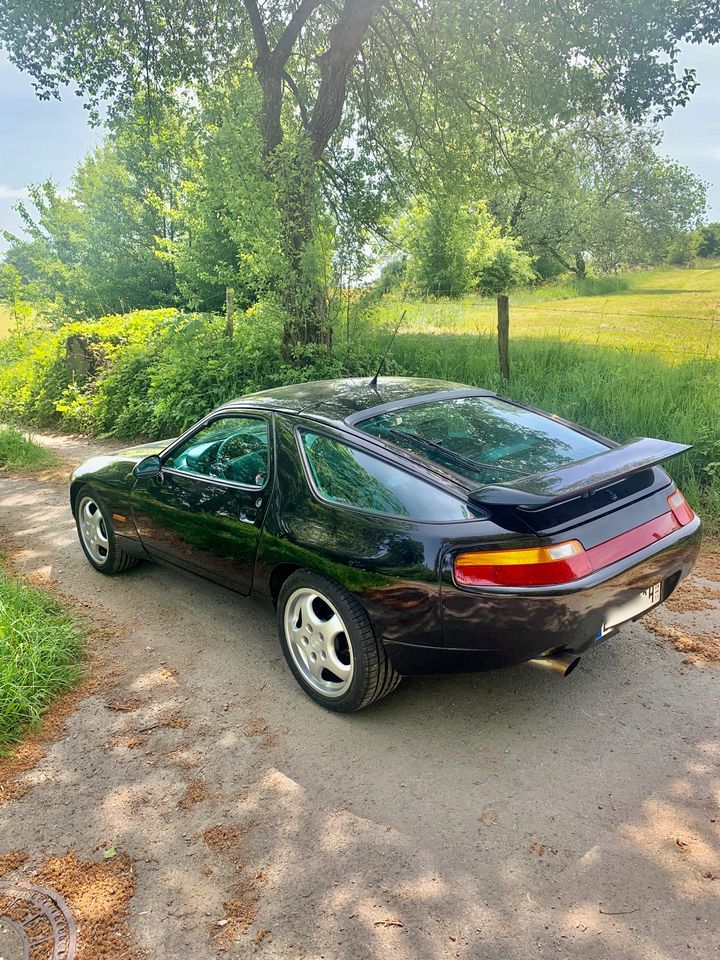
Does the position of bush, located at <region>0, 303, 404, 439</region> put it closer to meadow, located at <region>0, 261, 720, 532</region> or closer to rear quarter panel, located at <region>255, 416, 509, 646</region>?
meadow, located at <region>0, 261, 720, 532</region>

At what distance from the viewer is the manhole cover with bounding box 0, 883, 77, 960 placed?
2213 mm

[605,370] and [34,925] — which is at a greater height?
[605,370]

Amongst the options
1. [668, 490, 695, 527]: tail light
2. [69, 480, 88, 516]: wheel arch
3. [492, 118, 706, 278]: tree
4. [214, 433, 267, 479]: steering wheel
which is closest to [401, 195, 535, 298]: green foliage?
[492, 118, 706, 278]: tree

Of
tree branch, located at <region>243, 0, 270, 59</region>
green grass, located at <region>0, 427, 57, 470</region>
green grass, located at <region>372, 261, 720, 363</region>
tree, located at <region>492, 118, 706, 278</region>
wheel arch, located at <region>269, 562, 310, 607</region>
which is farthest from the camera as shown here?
tree, located at <region>492, 118, 706, 278</region>

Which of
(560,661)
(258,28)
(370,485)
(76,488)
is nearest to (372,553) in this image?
(370,485)

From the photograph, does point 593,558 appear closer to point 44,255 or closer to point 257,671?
point 257,671

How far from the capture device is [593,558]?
2.93m

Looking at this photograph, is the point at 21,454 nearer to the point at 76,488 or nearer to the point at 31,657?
the point at 76,488

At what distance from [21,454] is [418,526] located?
8259mm

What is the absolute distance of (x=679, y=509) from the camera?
3.50 metres

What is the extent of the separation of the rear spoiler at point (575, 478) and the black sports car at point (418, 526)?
12mm

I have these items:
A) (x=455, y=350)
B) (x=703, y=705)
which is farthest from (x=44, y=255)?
(x=703, y=705)

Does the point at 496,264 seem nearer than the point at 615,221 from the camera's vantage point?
Yes

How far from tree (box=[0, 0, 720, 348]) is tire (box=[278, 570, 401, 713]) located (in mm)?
6694
